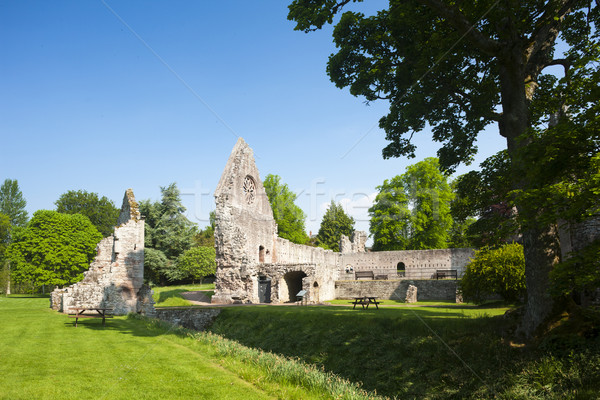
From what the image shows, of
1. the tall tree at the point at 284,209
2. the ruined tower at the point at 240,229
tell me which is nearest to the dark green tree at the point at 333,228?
the tall tree at the point at 284,209

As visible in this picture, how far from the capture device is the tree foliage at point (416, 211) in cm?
4062

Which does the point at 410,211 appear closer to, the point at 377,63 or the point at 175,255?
the point at 175,255

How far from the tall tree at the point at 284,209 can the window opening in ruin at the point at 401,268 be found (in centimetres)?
1582

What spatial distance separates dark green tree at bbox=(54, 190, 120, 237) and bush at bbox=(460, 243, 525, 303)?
168ft

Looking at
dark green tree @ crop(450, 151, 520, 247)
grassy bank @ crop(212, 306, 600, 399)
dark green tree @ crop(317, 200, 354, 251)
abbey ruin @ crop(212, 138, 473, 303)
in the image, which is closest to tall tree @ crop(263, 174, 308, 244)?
dark green tree @ crop(317, 200, 354, 251)

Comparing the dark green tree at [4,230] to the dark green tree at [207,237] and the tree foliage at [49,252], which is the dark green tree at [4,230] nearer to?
the tree foliage at [49,252]

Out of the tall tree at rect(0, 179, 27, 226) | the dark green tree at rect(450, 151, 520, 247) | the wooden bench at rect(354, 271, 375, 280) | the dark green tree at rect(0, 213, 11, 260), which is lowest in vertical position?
the wooden bench at rect(354, 271, 375, 280)

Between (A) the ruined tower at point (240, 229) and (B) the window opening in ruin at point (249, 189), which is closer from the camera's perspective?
(A) the ruined tower at point (240, 229)

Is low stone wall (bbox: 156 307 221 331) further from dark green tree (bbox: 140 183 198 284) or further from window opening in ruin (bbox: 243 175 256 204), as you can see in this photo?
dark green tree (bbox: 140 183 198 284)

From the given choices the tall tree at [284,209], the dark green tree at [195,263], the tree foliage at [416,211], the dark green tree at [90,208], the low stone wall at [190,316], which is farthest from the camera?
the dark green tree at [90,208]

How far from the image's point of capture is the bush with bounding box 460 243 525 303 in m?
14.4

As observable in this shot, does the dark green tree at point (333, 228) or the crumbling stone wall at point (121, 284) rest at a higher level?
the dark green tree at point (333, 228)

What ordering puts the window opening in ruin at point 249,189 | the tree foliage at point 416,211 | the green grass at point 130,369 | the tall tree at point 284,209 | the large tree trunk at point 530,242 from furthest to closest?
the tall tree at point 284,209 < the tree foliage at point 416,211 < the window opening in ruin at point 249,189 < the large tree trunk at point 530,242 < the green grass at point 130,369

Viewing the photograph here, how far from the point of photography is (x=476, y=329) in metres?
Answer: 10.7
